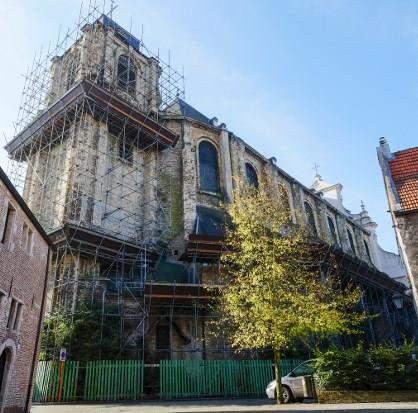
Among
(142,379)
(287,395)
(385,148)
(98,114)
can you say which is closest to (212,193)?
(98,114)

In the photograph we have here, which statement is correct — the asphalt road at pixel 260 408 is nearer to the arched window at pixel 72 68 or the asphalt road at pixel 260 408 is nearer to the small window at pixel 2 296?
the small window at pixel 2 296

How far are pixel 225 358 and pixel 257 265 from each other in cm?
Result: 738

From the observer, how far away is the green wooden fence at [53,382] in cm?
1498

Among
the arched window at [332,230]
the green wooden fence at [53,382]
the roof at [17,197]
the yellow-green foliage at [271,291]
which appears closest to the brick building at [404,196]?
the yellow-green foliage at [271,291]

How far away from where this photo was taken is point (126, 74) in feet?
95.2

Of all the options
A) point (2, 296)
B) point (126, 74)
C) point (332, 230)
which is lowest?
point (2, 296)

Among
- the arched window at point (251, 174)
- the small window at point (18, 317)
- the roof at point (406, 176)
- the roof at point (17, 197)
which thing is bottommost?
the small window at point (18, 317)

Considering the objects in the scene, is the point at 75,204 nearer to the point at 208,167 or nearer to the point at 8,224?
the point at 8,224

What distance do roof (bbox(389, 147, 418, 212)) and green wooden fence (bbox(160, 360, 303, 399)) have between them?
860cm

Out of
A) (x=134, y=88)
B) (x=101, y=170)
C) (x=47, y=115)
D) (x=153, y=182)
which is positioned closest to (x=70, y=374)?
(x=101, y=170)

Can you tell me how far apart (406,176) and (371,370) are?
803 cm

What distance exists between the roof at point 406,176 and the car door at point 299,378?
21.1ft

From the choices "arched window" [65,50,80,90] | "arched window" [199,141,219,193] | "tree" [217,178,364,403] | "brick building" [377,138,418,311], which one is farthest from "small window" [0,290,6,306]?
"arched window" [65,50,80,90]

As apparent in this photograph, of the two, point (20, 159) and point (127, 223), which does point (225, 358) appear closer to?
point (127, 223)
